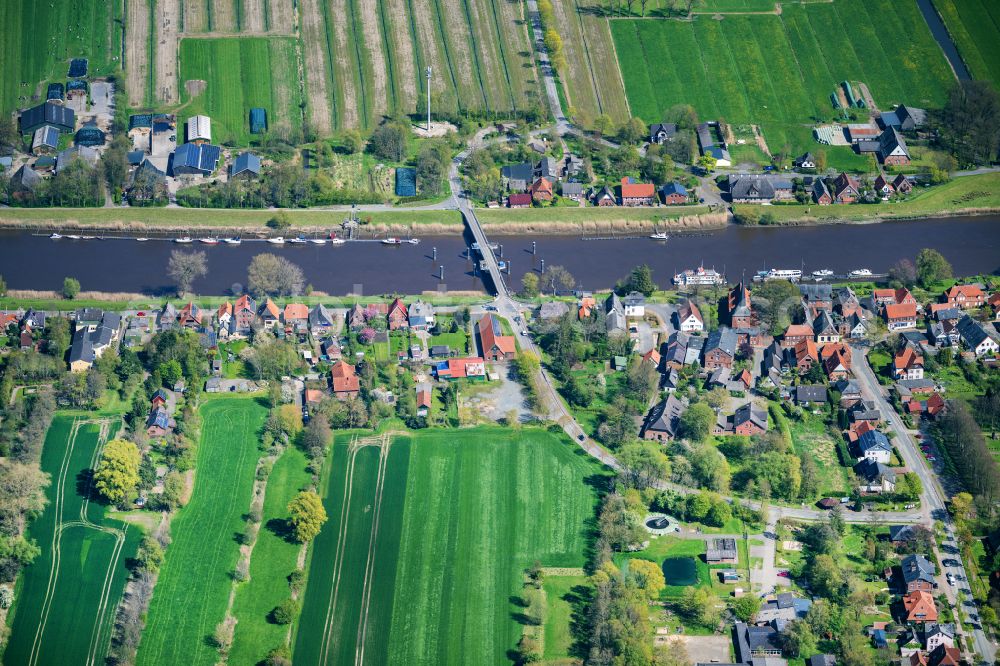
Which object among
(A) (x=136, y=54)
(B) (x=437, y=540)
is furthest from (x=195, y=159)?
(B) (x=437, y=540)

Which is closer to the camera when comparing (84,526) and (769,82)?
(84,526)

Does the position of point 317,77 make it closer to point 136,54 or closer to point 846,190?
point 136,54

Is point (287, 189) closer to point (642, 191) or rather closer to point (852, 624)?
point (642, 191)

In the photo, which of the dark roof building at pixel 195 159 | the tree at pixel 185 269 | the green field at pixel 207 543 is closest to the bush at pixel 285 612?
the green field at pixel 207 543

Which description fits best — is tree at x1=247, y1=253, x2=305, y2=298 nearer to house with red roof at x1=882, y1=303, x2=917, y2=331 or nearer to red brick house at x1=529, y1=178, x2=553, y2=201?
red brick house at x1=529, y1=178, x2=553, y2=201

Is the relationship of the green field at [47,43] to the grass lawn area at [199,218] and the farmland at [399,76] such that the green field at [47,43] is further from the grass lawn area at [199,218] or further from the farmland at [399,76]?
the farmland at [399,76]

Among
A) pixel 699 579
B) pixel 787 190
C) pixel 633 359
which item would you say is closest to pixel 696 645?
pixel 699 579
